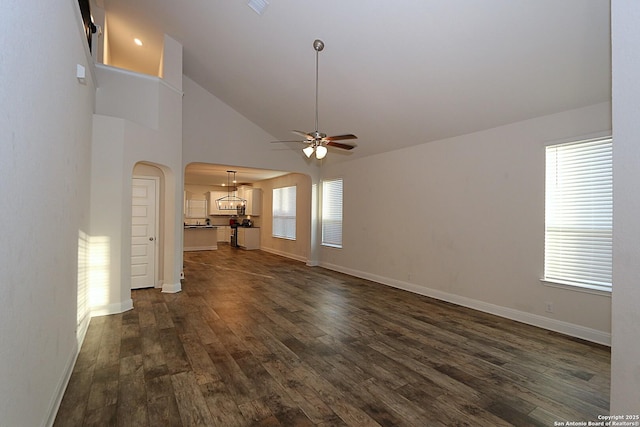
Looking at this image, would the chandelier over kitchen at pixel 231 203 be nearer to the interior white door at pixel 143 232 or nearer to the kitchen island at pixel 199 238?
the kitchen island at pixel 199 238

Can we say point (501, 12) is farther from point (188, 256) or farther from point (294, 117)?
point (188, 256)

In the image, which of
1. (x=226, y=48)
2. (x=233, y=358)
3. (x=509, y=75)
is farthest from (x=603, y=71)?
(x=226, y=48)

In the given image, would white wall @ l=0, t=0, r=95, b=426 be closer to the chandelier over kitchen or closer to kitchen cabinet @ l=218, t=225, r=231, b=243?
the chandelier over kitchen

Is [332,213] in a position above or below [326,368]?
above

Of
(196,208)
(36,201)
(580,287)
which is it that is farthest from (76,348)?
(196,208)

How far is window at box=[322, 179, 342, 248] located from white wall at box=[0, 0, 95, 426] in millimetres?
5697

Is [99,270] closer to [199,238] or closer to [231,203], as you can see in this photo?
[199,238]

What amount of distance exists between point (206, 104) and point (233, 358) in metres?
5.66

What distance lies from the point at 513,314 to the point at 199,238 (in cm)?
974

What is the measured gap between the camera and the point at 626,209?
5.47 feet

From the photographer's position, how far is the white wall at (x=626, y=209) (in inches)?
64.2

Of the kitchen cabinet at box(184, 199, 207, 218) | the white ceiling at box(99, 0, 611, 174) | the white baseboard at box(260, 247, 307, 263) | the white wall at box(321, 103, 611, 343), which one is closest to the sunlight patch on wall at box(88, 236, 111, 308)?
the white ceiling at box(99, 0, 611, 174)

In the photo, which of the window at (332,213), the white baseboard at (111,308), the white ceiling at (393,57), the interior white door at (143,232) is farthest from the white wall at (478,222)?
the white baseboard at (111,308)

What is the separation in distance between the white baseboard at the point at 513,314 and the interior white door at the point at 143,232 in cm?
452
